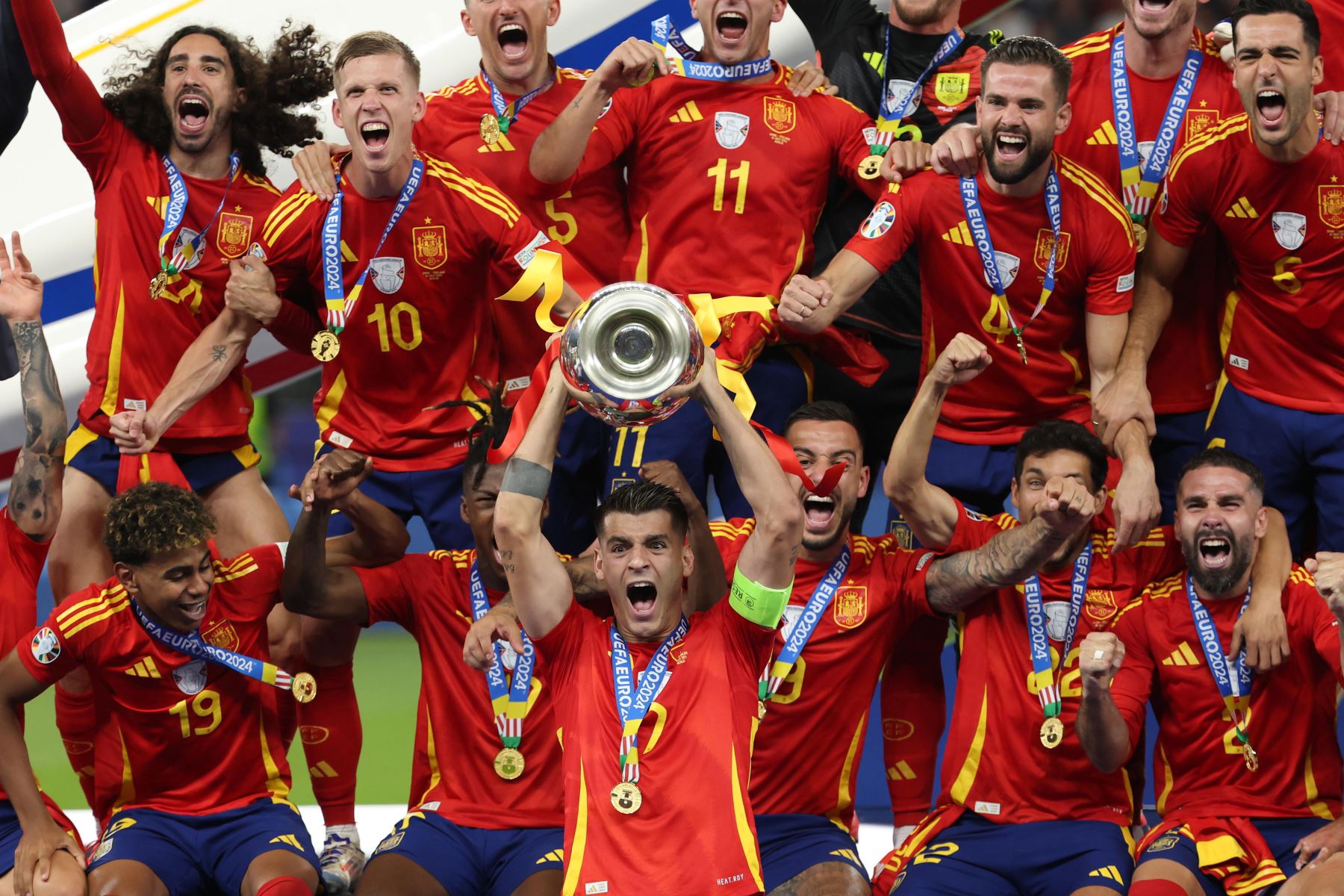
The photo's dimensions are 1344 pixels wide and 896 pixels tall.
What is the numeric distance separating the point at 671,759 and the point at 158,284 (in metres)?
2.58

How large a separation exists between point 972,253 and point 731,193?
800 mm

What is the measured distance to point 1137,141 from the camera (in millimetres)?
6016

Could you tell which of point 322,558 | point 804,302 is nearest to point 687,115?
point 804,302

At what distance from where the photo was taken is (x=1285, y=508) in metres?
5.84

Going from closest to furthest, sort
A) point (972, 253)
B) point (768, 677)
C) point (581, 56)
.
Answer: point (768, 677) < point (972, 253) < point (581, 56)

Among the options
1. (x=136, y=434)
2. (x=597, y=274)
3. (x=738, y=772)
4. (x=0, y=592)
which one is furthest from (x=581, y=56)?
(x=738, y=772)

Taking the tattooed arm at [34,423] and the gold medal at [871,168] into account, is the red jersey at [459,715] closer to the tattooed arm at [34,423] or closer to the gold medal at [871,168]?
the tattooed arm at [34,423]

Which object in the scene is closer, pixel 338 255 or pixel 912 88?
pixel 338 255

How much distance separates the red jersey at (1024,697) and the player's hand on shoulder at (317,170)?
2.20 metres

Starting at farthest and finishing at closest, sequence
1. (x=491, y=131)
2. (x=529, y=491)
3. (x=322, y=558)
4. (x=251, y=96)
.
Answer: (x=251, y=96) < (x=491, y=131) < (x=322, y=558) < (x=529, y=491)

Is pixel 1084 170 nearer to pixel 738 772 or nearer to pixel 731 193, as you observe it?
pixel 731 193

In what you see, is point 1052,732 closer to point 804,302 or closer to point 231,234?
point 804,302

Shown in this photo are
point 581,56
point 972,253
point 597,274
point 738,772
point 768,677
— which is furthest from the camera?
point 581,56

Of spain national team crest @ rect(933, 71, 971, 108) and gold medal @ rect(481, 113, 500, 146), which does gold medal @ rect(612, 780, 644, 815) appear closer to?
gold medal @ rect(481, 113, 500, 146)
